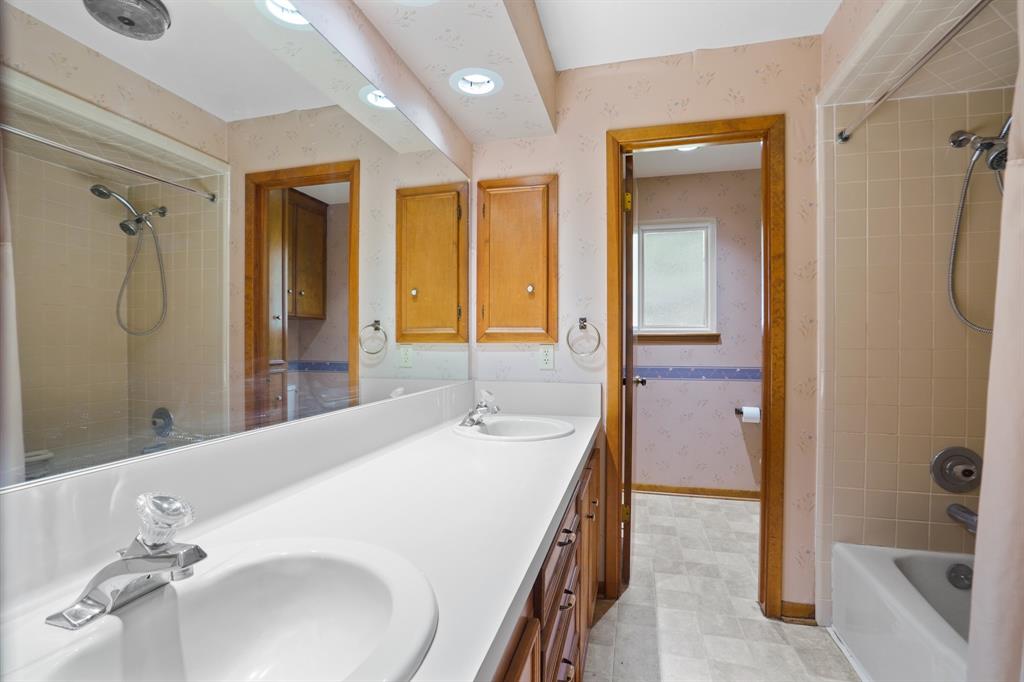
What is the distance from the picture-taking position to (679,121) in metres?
1.94

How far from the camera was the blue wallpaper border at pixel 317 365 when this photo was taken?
Result: 1041mm

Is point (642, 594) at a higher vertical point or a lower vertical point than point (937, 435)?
lower

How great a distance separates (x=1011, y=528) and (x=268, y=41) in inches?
68.7

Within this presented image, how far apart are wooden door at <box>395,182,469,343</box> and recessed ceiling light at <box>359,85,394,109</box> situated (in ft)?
0.91

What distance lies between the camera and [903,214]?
5.70ft

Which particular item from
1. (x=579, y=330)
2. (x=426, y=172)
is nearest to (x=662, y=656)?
(x=579, y=330)

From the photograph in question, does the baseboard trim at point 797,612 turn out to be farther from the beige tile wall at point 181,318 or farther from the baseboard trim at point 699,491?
the beige tile wall at point 181,318

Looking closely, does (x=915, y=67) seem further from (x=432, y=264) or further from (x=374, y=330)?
(x=374, y=330)

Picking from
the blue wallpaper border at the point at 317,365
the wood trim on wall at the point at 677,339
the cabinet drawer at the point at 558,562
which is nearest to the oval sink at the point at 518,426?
the cabinet drawer at the point at 558,562

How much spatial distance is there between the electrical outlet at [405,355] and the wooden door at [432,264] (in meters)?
0.02

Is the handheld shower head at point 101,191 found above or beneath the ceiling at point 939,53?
beneath

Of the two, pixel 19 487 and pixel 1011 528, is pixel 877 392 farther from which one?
pixel 19 487

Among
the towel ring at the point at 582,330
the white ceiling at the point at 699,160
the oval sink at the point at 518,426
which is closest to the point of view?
the oval sink at the point at 518,426

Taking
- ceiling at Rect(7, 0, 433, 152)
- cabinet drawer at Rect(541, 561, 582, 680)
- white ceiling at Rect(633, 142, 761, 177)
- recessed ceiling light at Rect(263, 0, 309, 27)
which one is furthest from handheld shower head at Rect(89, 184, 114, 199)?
white ceiling at Rect(633, 142, 761, 177)
